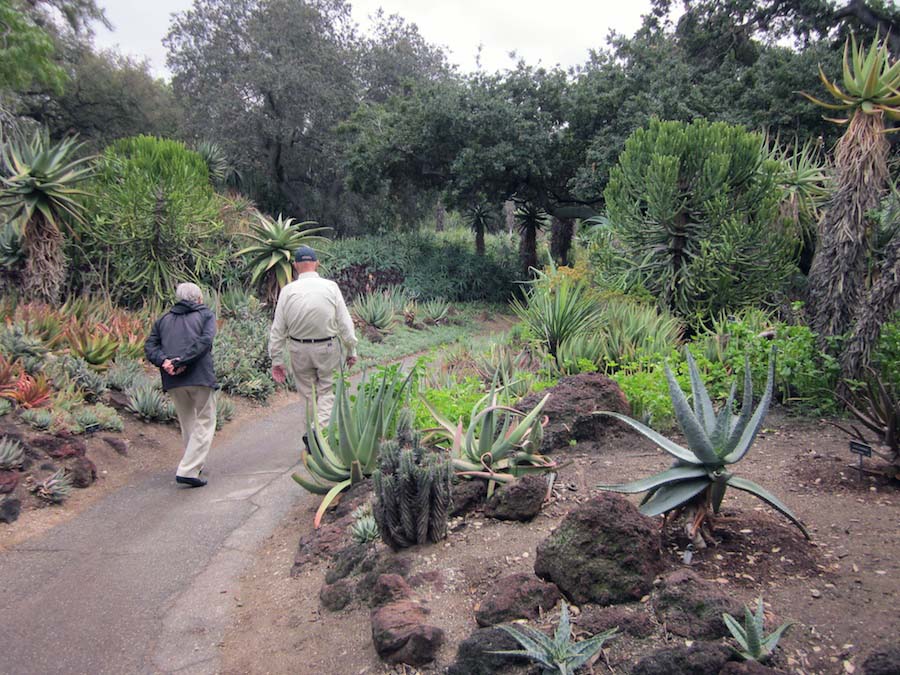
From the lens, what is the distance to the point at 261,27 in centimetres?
2409

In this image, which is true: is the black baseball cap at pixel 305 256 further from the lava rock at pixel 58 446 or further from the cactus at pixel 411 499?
the cactus at pixel 411 499

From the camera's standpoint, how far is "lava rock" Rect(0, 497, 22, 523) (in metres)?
5.46

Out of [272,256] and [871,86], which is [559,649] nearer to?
[871,86]

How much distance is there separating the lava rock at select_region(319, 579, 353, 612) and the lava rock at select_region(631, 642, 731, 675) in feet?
5.76

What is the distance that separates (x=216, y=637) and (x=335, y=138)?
23.7 m

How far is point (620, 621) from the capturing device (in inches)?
115

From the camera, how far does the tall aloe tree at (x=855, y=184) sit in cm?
668

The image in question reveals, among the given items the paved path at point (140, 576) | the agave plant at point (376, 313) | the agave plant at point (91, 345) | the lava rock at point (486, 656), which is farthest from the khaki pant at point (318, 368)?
the agave plant at point (376, 313)

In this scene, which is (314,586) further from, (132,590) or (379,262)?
(379,262)

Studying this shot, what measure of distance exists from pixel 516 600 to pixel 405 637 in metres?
0.51

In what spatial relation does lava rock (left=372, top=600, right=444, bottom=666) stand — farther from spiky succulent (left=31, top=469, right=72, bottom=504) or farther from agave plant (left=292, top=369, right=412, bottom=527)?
spiky succulent (left=31, top=469, right=72, bottom=504)

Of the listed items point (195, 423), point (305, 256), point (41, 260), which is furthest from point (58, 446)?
point (41, 260)

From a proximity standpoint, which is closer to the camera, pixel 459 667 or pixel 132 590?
pixel 459 667

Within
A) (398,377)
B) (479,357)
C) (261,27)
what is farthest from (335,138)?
(398,377)
